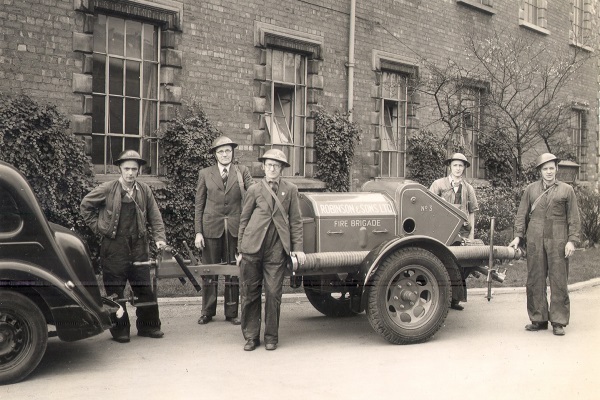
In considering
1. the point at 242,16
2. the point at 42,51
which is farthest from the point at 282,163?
the point at 242,16

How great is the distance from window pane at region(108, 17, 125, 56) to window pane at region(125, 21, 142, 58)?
0.12 metres

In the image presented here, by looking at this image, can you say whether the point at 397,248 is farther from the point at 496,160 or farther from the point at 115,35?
the point at 496,160

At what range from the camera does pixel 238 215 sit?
24.2 ft

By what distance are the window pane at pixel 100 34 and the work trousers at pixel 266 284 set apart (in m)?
5.25

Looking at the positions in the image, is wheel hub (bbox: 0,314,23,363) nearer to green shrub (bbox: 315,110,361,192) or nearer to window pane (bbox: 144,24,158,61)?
window pane (bbox: 144,24,158,61)

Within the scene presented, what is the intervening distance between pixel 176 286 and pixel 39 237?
392 cm

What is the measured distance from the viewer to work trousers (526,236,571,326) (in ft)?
23.2

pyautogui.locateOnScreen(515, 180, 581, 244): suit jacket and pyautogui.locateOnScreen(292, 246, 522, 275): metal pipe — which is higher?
pyautogui.locateOnScreen(515, 180, 581, 244): suit jacket

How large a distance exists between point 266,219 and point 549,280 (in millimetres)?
3159

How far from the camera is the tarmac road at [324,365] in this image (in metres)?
4.88

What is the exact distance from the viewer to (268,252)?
6.27 m

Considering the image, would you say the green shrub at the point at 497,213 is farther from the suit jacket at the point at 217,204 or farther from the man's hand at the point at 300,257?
the man's hand at the point at 300,257

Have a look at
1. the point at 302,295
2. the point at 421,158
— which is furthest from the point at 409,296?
the point at 421,158

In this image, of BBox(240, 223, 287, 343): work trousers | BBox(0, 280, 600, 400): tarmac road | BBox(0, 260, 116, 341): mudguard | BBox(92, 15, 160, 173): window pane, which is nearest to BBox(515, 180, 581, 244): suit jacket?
BBox(0, 280, 600, 400): tarmac road
